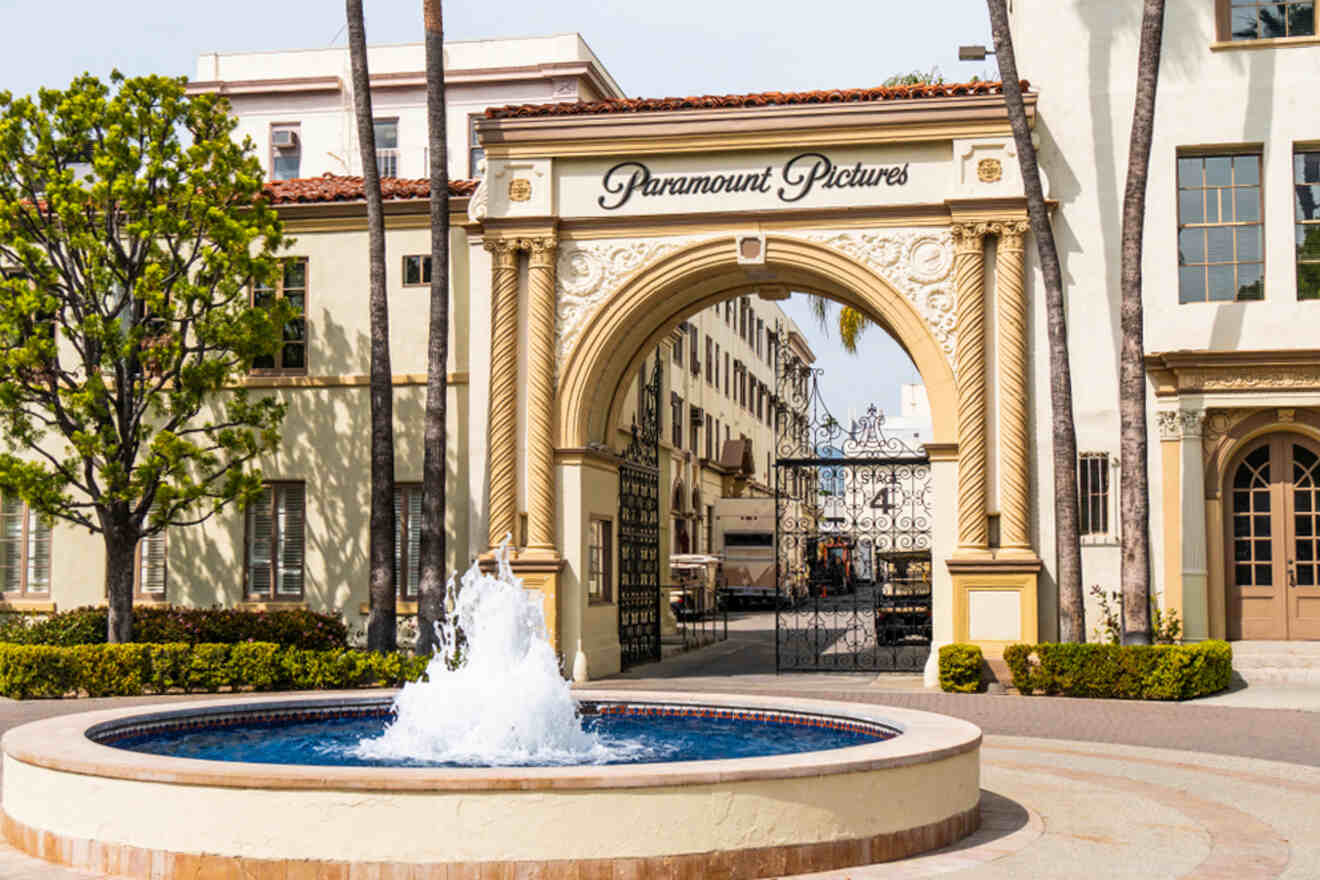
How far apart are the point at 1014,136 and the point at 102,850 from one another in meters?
15.5

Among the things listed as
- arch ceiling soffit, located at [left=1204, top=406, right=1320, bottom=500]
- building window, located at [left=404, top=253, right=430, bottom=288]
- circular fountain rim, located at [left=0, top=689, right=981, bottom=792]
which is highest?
building window, located at [left=404, top=253, right=430, bottom=288]

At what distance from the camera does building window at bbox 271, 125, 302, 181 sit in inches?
1775

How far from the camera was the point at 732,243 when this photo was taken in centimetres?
2125

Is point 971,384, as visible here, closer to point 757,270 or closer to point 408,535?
point 757,270

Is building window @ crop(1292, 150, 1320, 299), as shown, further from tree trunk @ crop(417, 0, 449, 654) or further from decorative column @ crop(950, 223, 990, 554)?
tree trunk @ crop(417, 0, 449, 654)

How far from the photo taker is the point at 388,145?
4394 cm

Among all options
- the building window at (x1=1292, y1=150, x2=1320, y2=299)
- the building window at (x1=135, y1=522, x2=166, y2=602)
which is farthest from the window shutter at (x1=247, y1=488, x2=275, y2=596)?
the building window at (x1=1292, y1=150, x2=1320, y2=299)

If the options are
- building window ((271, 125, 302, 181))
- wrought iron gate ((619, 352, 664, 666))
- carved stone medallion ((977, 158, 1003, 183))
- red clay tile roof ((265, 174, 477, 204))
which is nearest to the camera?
carved stone medallion ((977, 158, 1003, 183))

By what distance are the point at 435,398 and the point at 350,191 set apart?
15.1 ft

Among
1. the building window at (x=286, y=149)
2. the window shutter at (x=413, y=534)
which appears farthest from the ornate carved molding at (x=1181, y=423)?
the building window at (x=286, y=149)

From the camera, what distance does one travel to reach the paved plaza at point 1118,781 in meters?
8.11

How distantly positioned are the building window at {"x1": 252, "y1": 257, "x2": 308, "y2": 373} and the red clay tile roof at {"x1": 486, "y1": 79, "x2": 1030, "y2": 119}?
4.23 m

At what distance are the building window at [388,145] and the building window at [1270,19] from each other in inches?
1110

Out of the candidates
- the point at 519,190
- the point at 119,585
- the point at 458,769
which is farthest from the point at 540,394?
the point at 458,769
